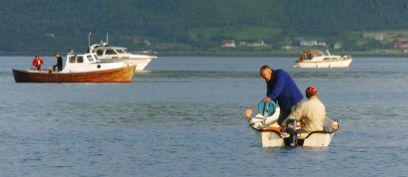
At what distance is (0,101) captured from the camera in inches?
2913

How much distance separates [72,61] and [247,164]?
61743mm

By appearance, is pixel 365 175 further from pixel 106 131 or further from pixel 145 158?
pixel 106 131

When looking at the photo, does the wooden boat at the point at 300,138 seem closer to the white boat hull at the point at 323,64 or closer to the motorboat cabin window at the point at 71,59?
the motorboat cabin window at the point at 71,59

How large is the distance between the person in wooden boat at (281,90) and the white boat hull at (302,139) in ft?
2.26

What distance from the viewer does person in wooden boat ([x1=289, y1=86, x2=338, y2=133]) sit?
38.8m

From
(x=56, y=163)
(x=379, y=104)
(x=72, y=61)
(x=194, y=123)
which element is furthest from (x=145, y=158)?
(x=72, y=61)

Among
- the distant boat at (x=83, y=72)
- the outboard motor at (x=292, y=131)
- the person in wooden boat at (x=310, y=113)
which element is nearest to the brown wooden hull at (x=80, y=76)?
the distant boat at (x=83, y=72)

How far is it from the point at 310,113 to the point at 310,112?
0.15 feet

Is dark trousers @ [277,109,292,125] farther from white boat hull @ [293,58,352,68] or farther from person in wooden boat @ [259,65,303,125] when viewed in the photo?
white boat hull @ [293,58,352,68]

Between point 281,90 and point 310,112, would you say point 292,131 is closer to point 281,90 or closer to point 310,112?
point 310,112

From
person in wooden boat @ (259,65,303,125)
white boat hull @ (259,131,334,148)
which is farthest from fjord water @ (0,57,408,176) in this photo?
person in wooden boat @ (259,65,303,125)

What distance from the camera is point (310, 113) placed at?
3897 cm

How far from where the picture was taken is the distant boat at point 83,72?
97.0 metres

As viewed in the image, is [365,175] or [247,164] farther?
[247,164]
